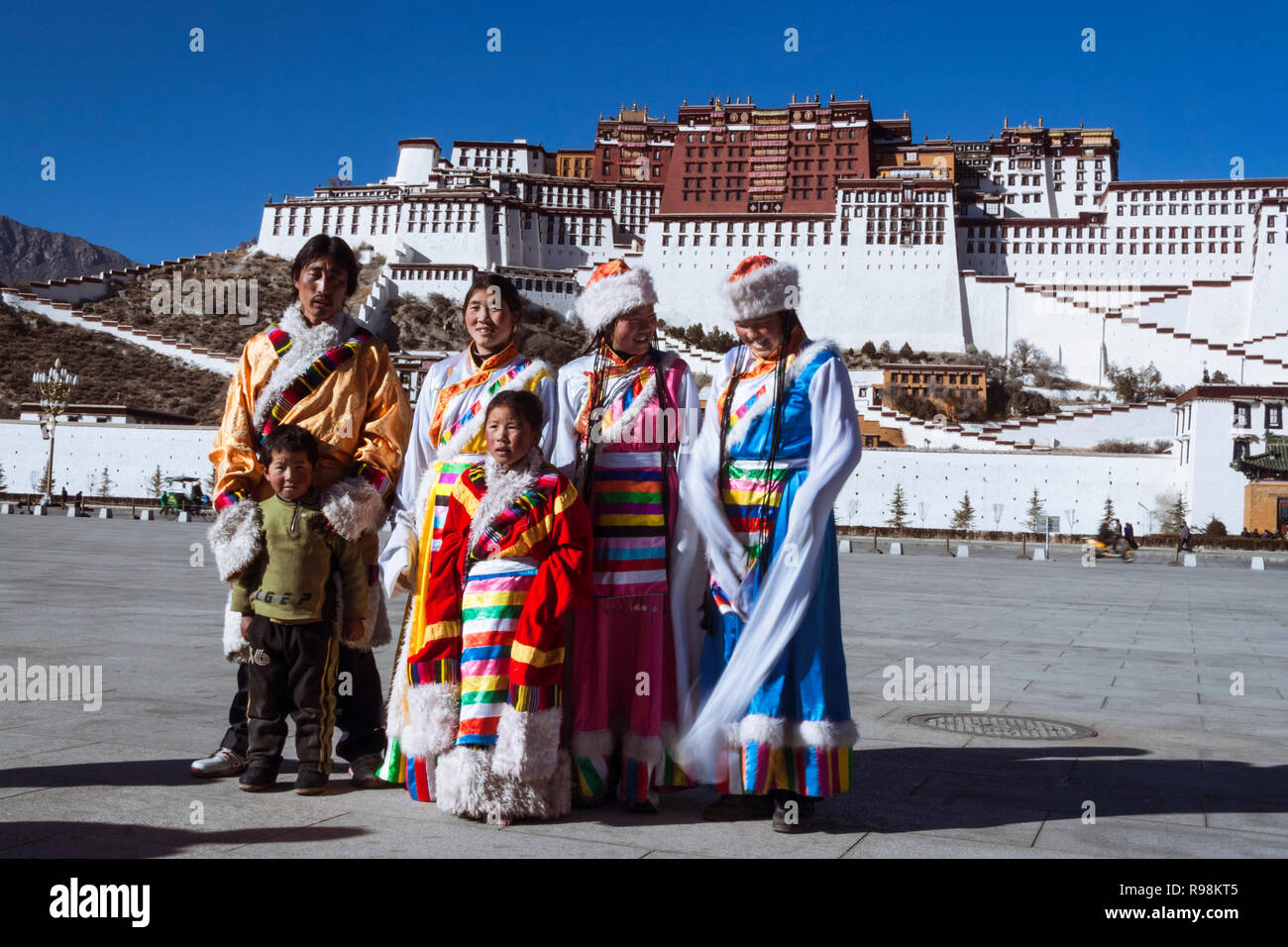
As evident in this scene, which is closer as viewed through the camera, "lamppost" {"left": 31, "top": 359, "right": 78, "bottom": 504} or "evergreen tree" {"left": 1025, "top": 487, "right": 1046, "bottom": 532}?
"lamppost" {"left": 31, "top": 359, "right": 78, "bottom": 504}

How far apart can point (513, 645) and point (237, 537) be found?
3.32 ft

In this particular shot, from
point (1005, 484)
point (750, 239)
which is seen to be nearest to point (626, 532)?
point (1005, 484)

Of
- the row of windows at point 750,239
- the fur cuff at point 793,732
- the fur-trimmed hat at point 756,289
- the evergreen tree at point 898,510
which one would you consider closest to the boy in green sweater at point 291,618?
the fur cuff at point 793,732

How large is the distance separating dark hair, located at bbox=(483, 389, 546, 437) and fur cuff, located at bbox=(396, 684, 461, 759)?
2.91 feet

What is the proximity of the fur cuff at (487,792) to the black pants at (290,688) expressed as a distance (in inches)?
18.3

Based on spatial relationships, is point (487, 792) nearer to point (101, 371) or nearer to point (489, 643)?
point (489, 643)

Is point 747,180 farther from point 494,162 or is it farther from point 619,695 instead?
point 619,695

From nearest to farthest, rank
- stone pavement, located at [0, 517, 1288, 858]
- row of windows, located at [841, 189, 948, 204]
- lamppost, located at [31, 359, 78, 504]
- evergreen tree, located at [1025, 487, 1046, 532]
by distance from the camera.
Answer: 1. stone pavement, located at [0, 517, 1288, 858]
2. lamppost, located at [31, 359, 78, 504]
3. evergreen tree, located at [1025, 487, 1046, 532]
4. row of windows, located at [841, 189, 948, 204]

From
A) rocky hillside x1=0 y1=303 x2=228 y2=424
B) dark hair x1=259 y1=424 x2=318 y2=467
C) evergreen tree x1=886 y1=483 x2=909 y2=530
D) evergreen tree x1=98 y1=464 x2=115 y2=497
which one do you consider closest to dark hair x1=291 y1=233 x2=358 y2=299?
dark hair x1=259 y1=424 x2=318 y2=467

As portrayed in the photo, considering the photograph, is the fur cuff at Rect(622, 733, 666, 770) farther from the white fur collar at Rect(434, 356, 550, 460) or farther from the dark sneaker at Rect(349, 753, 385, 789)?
the white fur collar at Rect(434, 356, 550, 460)

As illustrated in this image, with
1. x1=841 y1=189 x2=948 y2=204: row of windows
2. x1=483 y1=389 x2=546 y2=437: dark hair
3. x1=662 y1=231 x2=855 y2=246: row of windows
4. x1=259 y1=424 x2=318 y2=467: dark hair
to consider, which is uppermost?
x1=841 y1=189 x2=948 y2=204: row of windows

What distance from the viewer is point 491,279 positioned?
13.8 feet

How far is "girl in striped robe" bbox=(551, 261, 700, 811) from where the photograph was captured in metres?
3.90
